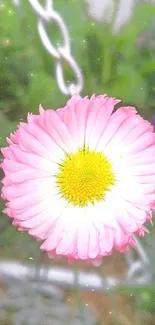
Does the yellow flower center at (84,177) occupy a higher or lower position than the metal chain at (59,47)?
lower

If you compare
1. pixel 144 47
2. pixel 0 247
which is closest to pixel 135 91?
pixel 144 47

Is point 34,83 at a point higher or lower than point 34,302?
higher

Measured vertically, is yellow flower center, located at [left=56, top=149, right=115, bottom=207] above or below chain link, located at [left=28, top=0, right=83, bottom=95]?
below

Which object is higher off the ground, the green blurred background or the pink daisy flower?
the green blurred background

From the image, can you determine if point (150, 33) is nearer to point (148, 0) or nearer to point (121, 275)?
point (148, 0)

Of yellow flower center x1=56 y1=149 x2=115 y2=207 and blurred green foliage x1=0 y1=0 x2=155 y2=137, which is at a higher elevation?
blurred green foliage x1=0 y1=0 x2=155 y2=137
